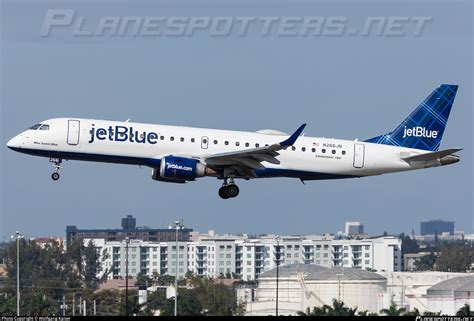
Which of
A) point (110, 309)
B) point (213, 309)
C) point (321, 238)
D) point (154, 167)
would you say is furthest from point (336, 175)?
point (321, 238)

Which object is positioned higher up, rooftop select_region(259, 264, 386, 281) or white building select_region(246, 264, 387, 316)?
rooftop select_region(259, 264, 386, 281)

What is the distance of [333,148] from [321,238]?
115867mm

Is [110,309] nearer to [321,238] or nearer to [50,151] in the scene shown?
[50,151]

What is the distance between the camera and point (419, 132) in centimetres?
7925

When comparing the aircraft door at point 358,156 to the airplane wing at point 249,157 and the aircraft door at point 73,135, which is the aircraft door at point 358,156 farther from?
the aircraft door at point 73,135

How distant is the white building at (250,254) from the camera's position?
577 feet

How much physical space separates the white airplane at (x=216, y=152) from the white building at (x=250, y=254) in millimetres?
97454

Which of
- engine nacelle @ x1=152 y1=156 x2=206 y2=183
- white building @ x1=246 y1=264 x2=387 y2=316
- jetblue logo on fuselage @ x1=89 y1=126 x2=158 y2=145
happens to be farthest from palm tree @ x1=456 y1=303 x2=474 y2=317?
jetblue logo on fuselage @ x1=89 y1=126 x2=158 y2=145

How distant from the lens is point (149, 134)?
2781 inches

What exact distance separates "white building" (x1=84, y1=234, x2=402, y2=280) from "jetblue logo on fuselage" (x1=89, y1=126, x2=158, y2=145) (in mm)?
101194

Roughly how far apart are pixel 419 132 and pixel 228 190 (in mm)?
12481

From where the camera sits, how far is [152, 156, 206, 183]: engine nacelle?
70.1m

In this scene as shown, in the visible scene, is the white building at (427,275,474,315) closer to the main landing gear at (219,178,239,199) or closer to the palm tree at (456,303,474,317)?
the palm tree at (456,303,474,317)

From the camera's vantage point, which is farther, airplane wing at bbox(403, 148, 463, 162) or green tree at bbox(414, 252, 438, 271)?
green tree at bbox(414, 252, 438, 271)
